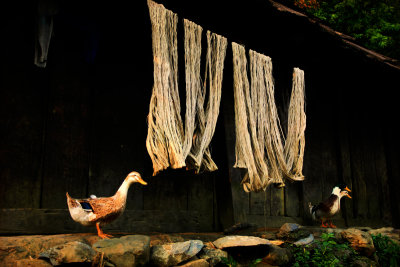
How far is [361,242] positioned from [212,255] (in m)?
2.29

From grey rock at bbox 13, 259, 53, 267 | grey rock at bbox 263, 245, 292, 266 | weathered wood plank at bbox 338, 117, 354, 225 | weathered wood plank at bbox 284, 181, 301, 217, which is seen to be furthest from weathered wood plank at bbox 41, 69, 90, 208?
weathered wood plank at bbox 338, 117, 354, 225

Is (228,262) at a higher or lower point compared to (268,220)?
lower

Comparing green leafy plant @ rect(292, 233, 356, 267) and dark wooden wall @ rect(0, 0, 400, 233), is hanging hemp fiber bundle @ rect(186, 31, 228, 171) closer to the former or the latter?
dark wooden wall @ rect(0, 0, 400, 233)

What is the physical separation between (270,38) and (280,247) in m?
2.76

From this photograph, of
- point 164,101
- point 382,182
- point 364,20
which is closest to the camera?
point 164,101

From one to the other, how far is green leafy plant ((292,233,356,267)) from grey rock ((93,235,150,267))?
1955 mm

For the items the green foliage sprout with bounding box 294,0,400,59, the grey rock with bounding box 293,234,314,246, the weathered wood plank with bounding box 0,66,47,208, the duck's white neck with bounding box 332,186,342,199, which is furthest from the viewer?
the green foliage sprout with bounding box 294,0,400,59

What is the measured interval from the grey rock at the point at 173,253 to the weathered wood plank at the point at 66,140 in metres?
1.23

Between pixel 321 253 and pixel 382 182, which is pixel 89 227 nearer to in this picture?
pixel 321 253

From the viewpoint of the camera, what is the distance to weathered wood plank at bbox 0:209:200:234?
392 cm

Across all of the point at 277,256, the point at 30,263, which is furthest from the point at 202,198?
the point at 30,263

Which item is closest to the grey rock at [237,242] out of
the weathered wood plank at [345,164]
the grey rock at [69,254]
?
the grey rock at [69,254]

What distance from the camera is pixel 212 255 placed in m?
4.05

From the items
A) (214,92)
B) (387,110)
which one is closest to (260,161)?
(214,92)
